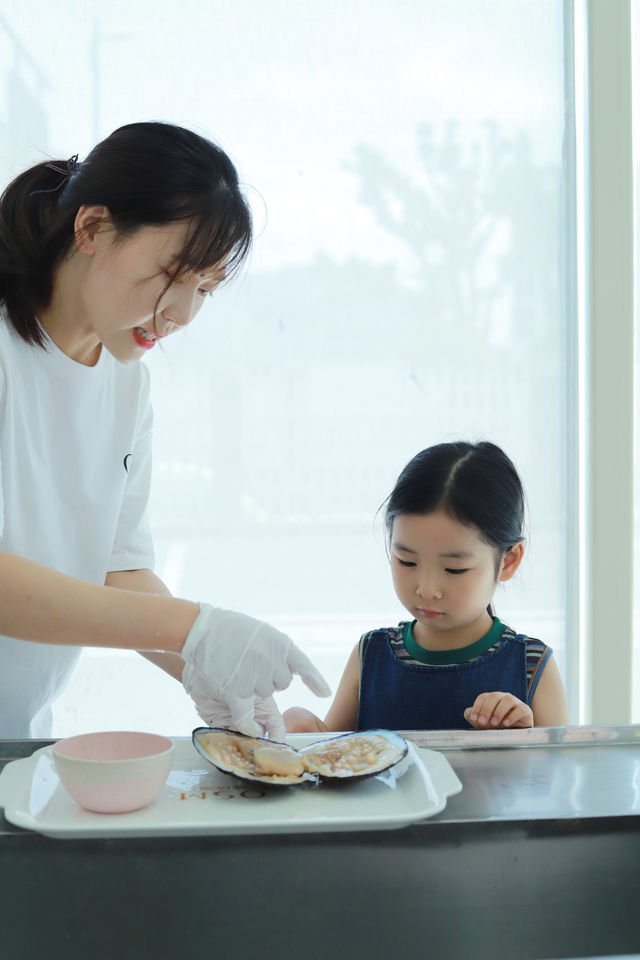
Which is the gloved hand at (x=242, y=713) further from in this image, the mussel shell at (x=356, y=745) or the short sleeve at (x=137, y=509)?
the short sleeve at (x=137, y=509)

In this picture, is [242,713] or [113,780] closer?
[113,780]

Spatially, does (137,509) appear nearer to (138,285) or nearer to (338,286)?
(138,285)

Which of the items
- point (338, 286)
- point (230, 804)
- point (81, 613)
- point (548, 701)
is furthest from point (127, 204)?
point (338, 286)

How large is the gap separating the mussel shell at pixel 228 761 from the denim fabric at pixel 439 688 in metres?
0.47

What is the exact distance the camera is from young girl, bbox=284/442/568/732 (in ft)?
4.33

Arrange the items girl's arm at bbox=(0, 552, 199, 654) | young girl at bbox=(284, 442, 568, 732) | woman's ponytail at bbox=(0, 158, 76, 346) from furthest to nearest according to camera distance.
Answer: young girl at bbox=(284, 442, 568, 732) → woman's ponytail at bbox=(0, 158, 76, 346) → girl's arm at bbox=(0, 552, 199, 654)

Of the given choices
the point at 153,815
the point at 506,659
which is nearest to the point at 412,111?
the point at 506,659

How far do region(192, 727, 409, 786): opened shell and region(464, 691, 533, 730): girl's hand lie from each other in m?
0.29

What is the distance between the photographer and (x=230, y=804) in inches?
30.3

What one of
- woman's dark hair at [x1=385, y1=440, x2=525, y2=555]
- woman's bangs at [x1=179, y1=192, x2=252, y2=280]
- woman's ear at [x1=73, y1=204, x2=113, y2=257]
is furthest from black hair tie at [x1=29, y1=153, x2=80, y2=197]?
woman's dark hair at [x1=385, y1=440, x2=525, y2=555]

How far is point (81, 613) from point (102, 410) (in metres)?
0.57

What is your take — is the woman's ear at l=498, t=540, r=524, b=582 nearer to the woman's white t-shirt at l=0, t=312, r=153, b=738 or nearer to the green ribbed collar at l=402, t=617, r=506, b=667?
the green ribbed collar at l=402, t=617, r=506, b=667

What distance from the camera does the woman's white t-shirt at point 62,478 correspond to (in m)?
1.26

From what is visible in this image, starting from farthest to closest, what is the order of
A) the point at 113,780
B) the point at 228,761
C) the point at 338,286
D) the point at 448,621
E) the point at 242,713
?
the point at 338,286, the point at 448,621, the point at 242,713, the point at 228,761, the point at 113,780
